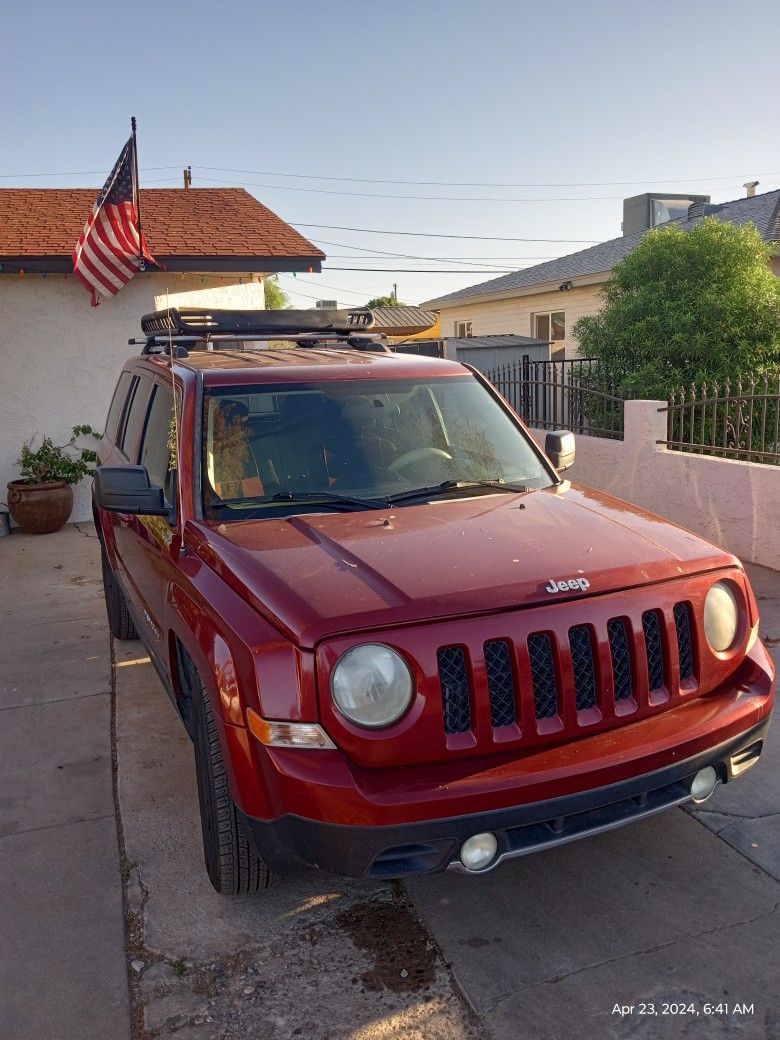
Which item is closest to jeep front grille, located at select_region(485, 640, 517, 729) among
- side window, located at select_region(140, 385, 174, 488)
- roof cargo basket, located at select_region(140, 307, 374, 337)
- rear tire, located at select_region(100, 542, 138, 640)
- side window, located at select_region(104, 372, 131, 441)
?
side window, located at select_region(140, 385, 174, 488)

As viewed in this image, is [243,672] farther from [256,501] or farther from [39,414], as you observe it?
[39,414]

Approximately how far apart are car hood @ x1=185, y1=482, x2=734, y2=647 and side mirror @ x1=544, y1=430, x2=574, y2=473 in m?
0.86

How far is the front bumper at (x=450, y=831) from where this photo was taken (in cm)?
250

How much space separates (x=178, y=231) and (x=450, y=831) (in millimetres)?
9756

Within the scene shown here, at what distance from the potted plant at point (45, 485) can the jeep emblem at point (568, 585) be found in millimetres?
8159

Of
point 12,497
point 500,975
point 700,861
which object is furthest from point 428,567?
point 12,497

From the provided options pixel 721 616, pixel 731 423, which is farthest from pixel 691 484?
pixel 721 616

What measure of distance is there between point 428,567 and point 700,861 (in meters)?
1.59

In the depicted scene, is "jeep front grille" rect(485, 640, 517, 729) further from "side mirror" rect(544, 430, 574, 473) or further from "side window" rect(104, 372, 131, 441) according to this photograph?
"side window" rect(104, 372, 131, 441)

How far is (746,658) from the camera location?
10.2 feet

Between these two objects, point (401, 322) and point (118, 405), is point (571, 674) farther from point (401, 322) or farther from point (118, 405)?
point (401, 322)

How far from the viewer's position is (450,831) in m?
2.50

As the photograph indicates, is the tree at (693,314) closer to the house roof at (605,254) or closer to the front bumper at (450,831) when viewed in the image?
the house roof at (605,254)

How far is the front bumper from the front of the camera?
2.50m
